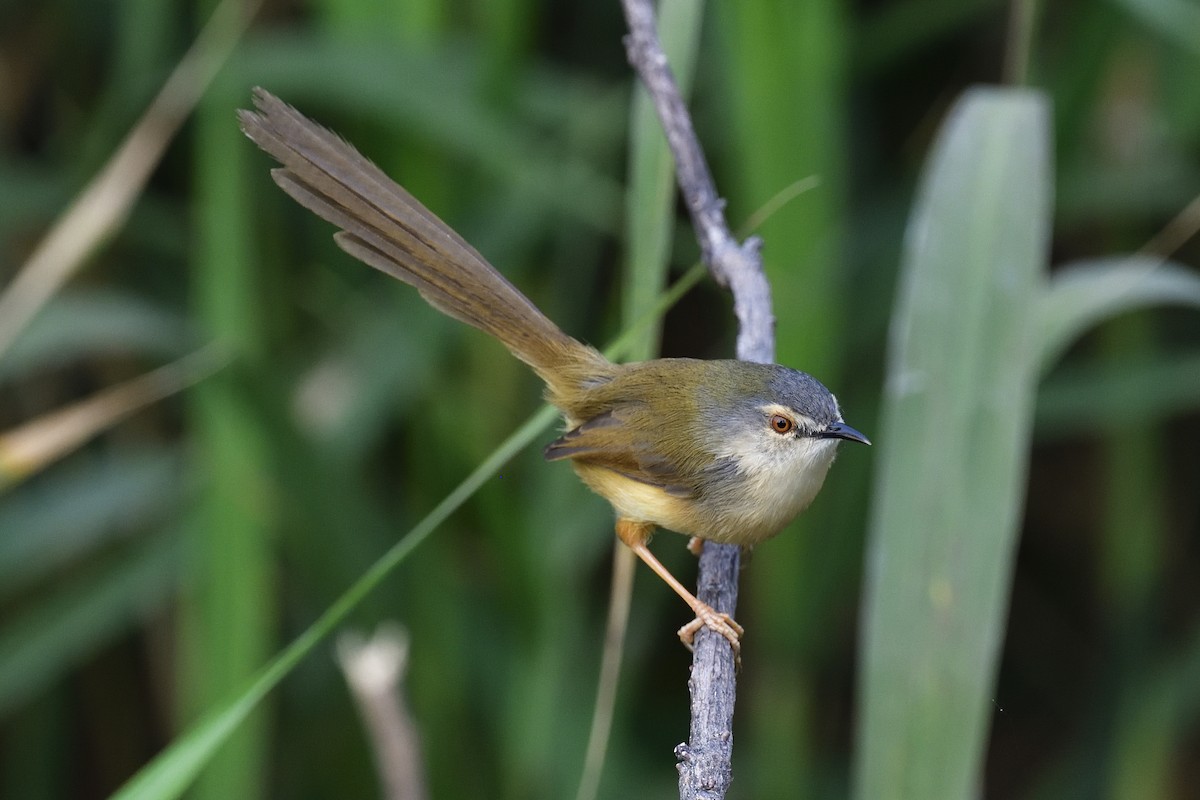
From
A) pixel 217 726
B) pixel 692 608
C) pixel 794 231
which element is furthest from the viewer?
pixel 794 231

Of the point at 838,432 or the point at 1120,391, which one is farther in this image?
the point at 1120,391

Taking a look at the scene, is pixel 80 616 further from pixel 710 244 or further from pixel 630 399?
pixel 710 244

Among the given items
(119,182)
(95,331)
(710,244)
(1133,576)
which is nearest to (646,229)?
(710,244)

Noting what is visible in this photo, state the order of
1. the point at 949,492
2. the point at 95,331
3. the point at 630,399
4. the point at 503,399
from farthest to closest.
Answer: the point at 503,399 < the point at 95,331 < the point at 630,399 < the point at 949,492

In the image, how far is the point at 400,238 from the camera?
238 cm

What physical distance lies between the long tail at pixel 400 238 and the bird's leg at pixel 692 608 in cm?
34

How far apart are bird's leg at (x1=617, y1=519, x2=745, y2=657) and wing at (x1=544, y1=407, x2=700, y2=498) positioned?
0.12 m

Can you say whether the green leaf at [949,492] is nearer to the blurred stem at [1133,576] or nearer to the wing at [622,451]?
the wing at [622,451]

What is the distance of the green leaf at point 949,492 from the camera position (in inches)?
76.4

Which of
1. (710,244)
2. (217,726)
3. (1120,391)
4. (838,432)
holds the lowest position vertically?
(217,726)

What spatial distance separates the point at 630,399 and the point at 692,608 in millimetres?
484

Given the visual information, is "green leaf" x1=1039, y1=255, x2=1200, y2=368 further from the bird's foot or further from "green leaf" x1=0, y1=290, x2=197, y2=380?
"green leaf" x1=0, y1=290, x2=197, y2=380

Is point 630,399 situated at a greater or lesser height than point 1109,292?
lesser

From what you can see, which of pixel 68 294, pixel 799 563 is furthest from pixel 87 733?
pixel 799 563
